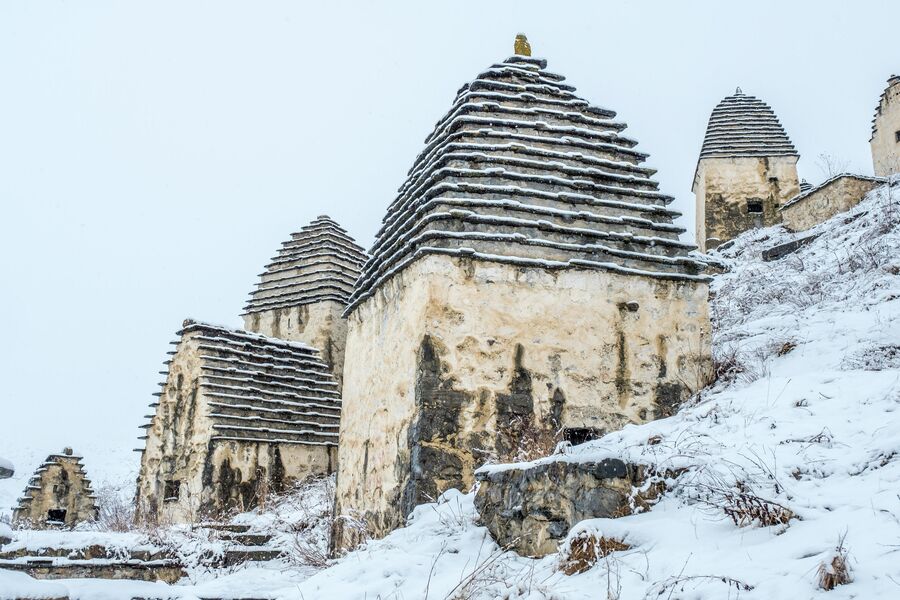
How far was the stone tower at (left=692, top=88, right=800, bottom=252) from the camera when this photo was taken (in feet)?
105

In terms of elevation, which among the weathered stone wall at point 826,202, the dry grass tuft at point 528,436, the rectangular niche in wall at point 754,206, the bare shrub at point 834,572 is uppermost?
the rectangular niche in wall at point 754,206

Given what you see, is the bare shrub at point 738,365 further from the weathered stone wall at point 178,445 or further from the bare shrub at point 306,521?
the weathered stone wall at point 178,445

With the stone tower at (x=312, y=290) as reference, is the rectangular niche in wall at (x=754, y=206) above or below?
above

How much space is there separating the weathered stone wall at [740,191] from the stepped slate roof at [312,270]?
14365mm

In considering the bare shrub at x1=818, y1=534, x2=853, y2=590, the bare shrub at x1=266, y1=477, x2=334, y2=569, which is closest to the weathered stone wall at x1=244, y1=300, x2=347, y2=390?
the bare shrub at x1=266, y1=477, x2=334, y2=569

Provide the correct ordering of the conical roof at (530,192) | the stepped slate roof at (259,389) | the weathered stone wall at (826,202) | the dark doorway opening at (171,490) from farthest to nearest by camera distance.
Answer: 1. the weathered stone wall at (826,202)
2. the dark doorway opening at (171,490)
3. the stepped slate roof at (259,389)
4. the conical roof at (530,192)

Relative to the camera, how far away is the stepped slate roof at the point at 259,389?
1803cm

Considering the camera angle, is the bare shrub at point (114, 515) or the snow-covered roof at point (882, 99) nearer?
the bare shrub at point (114, 515)

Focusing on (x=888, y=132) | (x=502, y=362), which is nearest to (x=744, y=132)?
(x=888, y=132)

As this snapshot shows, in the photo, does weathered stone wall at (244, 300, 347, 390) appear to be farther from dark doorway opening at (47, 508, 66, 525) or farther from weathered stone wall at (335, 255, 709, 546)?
weathered stone wall at (335, 255, 709, 546)

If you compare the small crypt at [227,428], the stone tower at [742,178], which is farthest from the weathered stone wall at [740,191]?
the small crypt at [227,428]

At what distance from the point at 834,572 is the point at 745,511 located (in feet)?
3.35

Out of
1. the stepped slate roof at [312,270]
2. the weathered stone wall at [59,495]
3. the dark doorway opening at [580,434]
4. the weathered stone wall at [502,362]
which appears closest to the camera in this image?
the weathered stone wall at [502,362]

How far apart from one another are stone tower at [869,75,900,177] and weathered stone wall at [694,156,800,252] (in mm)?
3540
